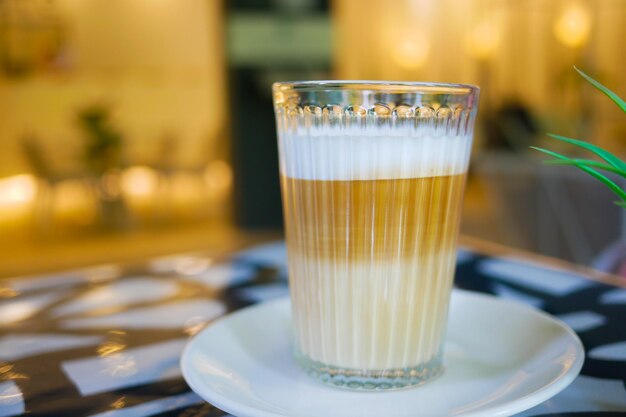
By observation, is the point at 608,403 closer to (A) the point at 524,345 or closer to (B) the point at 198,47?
(A) the point at 524,345

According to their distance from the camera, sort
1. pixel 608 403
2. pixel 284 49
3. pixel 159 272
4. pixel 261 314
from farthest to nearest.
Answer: pixel 284 49
pixel 159 272
pixel 261 314
pixel 608 403

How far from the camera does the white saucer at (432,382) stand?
352 mm

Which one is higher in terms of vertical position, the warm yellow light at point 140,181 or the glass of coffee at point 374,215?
the glass of coffee at point 374,215

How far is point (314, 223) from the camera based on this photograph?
1.35 feet

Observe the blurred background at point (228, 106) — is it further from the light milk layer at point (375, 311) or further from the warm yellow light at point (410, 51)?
the light milk layer at point (375, 311)

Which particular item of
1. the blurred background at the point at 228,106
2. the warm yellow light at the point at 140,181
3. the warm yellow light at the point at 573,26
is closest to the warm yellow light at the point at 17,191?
the blurred background at the point at 228,106

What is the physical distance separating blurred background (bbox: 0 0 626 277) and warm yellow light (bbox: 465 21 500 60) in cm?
2

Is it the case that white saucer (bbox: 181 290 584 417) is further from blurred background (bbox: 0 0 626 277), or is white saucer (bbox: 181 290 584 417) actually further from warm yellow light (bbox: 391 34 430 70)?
warm yellow light (bbox: 391 34 430 70)

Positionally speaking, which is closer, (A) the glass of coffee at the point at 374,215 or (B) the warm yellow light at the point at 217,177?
(A) the glass of coffee at the point at 374,215

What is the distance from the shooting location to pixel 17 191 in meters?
5.33

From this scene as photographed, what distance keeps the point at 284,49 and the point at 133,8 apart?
2170 mm

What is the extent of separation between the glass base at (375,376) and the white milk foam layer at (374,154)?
0.39 feet

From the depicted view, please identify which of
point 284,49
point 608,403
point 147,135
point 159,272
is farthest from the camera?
point 147,135

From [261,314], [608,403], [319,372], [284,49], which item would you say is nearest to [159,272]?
[261,314]
